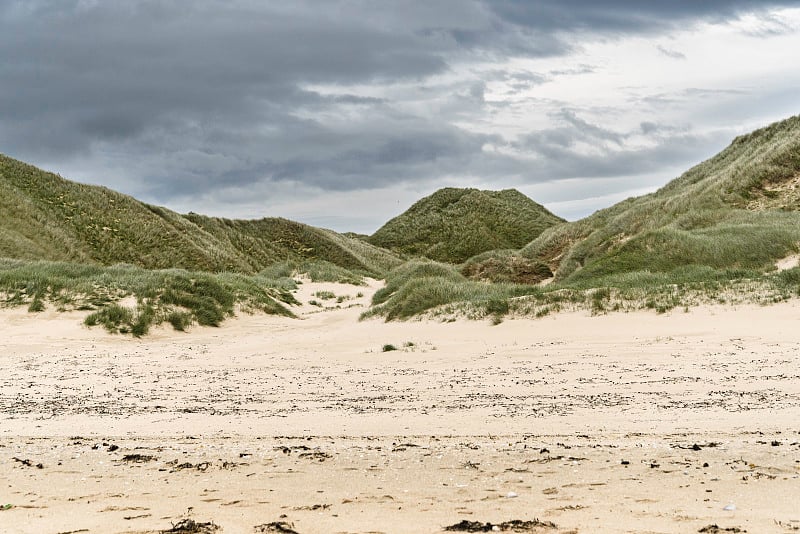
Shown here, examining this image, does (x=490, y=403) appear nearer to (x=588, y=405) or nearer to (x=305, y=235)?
(x=588, y=405)

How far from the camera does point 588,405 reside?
7070mm

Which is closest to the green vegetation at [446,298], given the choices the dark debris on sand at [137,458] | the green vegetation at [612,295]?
the green vegetation at [612,295]

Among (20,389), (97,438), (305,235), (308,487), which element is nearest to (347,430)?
(308,487)

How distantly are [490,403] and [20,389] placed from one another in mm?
6282

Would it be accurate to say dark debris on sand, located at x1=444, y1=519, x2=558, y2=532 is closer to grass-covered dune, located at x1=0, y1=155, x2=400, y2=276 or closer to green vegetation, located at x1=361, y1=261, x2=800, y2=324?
green vegetation, located at x1=361, y1=261, x2=800, y2=324

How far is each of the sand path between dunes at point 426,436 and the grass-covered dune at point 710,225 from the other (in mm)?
7856

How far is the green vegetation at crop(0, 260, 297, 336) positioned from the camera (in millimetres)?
17156

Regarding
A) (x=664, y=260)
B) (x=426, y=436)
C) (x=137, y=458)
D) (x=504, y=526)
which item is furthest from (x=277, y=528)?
(x=664, y=260)

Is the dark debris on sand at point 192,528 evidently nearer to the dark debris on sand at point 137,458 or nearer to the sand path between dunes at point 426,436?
the sand path between dunes at point 426,436

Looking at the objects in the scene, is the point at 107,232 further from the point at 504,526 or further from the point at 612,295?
the point at 504,526

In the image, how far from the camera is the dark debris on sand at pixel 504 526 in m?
3.70

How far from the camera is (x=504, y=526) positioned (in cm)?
376

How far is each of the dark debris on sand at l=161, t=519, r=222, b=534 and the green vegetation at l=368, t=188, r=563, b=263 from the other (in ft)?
201

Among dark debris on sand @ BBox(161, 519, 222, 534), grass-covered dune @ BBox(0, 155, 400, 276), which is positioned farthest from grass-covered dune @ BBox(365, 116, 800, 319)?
grass-covered dune @ BBox(0, 155, 400, 276)
